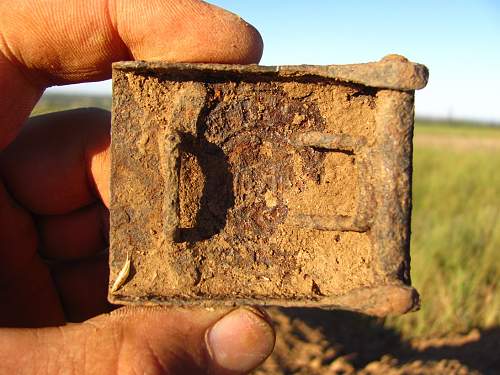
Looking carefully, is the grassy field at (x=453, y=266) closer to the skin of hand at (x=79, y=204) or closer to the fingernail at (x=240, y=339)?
the skin of hand at (x=79, y=204)

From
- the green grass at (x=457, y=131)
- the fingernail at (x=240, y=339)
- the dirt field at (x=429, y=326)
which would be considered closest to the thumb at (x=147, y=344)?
the fingernail at (x=240, y=339)

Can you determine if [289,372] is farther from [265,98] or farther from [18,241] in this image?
[265,98]

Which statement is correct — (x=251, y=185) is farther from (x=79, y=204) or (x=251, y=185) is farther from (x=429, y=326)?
(x=429, y=326)

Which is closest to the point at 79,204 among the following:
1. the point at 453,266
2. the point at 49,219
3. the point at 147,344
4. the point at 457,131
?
the point at 49,219

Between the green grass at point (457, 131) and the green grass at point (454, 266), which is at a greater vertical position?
the green grass at point (457, 131)

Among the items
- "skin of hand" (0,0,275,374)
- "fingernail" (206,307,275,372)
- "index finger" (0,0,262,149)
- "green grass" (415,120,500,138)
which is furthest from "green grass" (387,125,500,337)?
"green grass" (415,120,500,138)

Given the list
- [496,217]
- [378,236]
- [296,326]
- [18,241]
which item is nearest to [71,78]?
[18,241]
